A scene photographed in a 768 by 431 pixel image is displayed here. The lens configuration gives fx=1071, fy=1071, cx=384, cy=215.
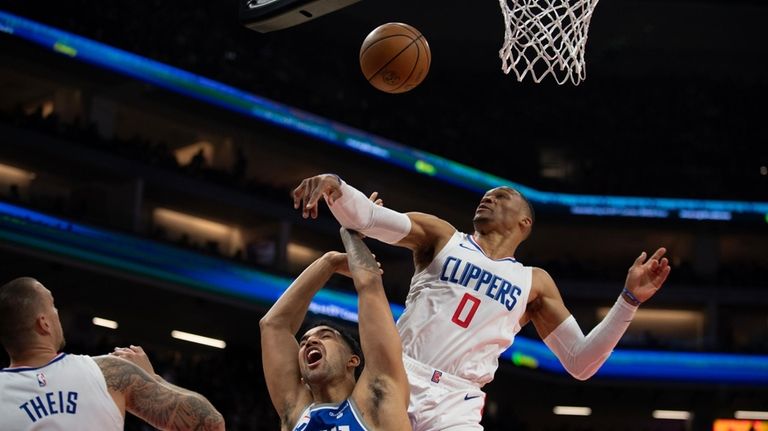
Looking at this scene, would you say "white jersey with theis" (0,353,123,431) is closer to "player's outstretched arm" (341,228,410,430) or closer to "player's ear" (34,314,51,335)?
"player's ear" (34,314,51,335)

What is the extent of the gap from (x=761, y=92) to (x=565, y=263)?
7886mm

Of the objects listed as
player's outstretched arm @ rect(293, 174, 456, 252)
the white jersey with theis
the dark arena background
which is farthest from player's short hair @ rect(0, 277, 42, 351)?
the dark arena background

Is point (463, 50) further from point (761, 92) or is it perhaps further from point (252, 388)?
point (252, 388)

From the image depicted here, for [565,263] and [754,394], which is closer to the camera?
[754,394]

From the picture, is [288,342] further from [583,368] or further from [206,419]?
[583,368]

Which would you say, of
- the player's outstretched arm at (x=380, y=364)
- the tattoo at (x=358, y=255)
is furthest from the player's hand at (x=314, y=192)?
the player's outstretched arm at (x=380, y=364)

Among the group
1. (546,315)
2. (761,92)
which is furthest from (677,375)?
(546,315)

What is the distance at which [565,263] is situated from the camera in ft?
94.4

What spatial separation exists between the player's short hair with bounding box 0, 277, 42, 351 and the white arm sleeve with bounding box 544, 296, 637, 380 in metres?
2.67

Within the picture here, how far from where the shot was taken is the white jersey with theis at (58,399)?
3.79m

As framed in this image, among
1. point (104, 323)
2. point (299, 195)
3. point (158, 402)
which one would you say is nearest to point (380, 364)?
point (299, 195)

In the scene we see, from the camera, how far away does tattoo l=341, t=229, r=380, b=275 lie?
4.60 metres

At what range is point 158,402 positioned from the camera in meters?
3.92

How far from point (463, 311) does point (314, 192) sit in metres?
1.04
